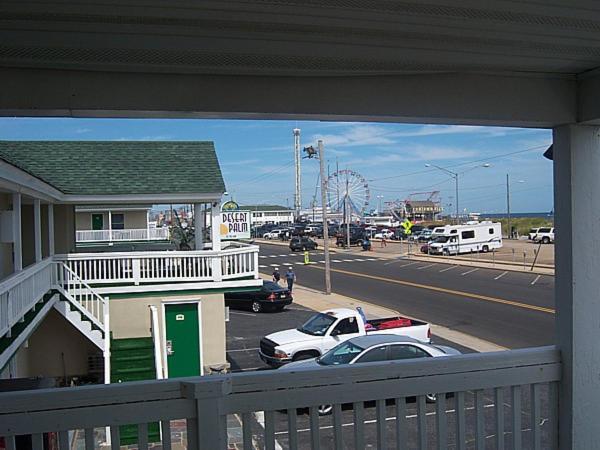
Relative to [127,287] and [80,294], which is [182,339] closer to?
[127,287]

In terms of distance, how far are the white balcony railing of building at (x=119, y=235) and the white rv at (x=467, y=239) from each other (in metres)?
27.0

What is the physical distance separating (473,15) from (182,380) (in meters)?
1.59

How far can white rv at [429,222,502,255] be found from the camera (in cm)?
4638

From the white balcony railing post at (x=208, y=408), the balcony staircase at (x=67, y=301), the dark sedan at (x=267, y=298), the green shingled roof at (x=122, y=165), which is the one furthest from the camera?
the dark sedan at (x=267, y=298)

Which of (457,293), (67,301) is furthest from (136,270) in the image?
(457,293)

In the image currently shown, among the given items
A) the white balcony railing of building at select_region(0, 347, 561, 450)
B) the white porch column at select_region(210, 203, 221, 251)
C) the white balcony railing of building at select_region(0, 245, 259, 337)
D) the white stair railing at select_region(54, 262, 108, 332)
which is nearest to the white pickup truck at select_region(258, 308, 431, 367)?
the white balcony railing of building at select_region(0, 245, 259, 337)

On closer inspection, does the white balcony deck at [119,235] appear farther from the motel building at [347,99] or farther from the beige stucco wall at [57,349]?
the motel building at [347,99]

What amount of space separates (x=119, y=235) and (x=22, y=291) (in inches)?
598

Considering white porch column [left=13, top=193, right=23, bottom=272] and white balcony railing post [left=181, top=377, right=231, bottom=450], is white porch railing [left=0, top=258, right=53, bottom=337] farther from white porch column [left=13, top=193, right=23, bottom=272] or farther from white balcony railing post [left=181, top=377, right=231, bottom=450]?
white balcony railing post [left=181, top=377, right=231, bottom=450]

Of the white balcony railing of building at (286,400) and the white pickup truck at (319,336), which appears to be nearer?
the white balcony railing of building at (286,400)

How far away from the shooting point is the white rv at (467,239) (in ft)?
152

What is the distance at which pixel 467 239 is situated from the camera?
46844 mm

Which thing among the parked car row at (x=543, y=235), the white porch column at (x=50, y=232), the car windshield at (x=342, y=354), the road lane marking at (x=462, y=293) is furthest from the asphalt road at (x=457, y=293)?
the parked car row at (x=543, y=235)

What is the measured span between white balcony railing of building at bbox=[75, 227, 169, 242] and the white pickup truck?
38.8ft
